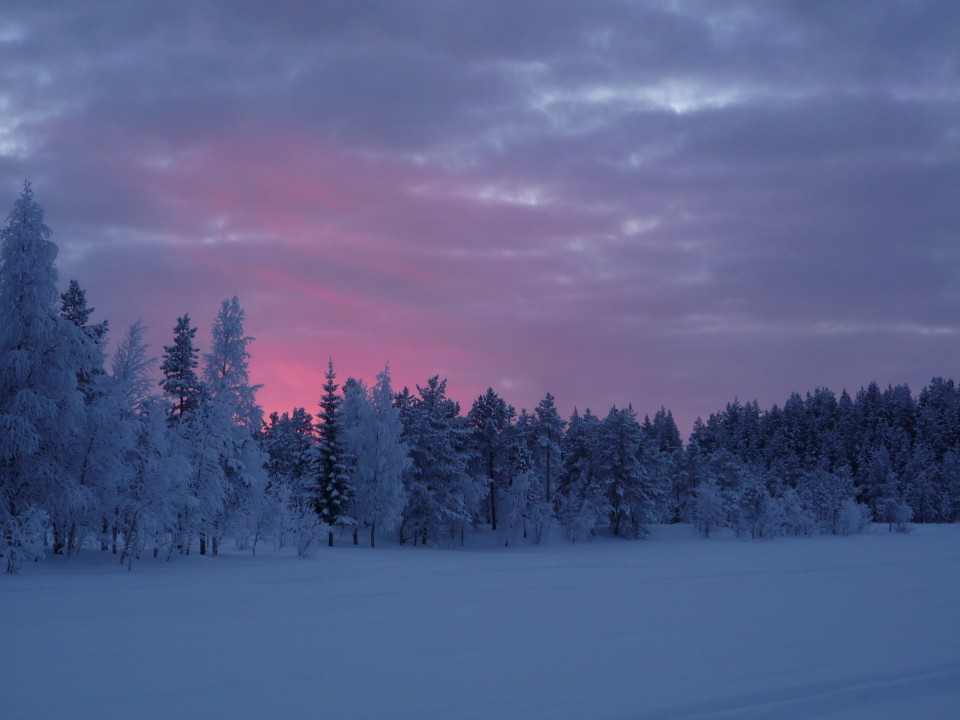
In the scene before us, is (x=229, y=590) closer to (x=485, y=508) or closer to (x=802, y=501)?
(x=485, y=508)

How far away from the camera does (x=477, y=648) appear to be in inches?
502

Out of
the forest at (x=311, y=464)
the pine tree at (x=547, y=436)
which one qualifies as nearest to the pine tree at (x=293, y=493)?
the forest at (x=311, y=464)

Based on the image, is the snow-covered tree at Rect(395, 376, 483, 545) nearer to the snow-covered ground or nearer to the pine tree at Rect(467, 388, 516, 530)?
the pine tree at Rect(467, 388, 516, 530)

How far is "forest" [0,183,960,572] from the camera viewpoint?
1114 inches

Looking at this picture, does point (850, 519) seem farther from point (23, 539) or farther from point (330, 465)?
point (23, 539)

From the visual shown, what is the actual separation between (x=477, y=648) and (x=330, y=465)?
4349 cm

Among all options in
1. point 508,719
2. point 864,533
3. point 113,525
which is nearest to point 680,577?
point 508,719

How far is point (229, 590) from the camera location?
71.8 feet

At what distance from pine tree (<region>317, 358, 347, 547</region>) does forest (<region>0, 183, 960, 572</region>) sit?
146 millimetres

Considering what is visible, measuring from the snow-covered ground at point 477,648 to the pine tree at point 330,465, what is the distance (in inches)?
1129

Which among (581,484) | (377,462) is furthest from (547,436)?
(377,462)

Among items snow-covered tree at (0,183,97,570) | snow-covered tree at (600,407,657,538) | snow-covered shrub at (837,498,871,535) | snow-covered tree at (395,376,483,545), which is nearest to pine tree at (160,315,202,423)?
snow-covered tree at (0,183,97,570)

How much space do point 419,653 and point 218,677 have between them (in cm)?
332

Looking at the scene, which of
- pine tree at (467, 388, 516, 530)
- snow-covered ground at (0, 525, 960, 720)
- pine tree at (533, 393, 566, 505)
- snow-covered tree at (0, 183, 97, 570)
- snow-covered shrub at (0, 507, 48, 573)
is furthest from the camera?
pine tree at (533, 393, 566, 505)
